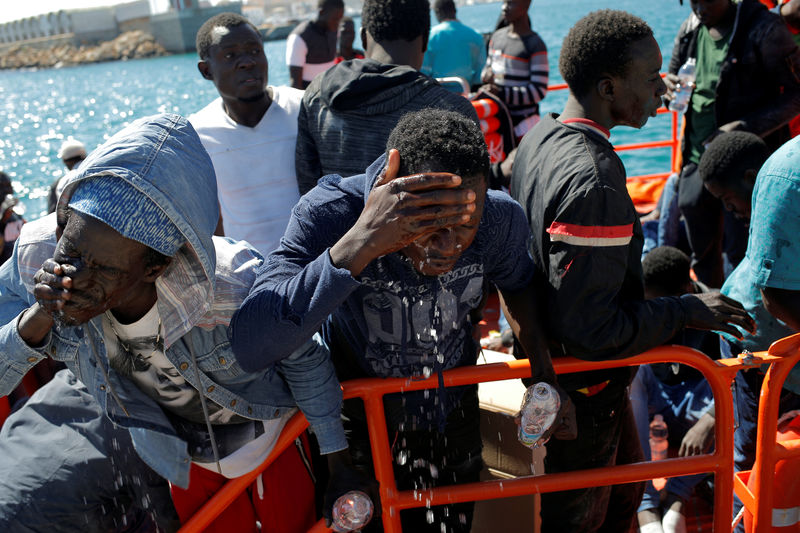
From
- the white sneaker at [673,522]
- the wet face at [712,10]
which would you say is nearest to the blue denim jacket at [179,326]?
the white sneaker at [673,522]

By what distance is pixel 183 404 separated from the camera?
7.43 feet

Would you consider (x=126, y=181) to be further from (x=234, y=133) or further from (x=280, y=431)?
(x=234, y=133)

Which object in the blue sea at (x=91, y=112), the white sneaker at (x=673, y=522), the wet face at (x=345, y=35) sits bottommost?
the blue sea at (x=91, y=112)

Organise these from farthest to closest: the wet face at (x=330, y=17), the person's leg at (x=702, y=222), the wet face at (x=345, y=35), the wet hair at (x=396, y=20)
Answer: the wet face at (x=345, y=35)
the wet face at (x=330, y=17)
the person's leg at (x=702, y=222)
the wet hair at (x=396, y=20)

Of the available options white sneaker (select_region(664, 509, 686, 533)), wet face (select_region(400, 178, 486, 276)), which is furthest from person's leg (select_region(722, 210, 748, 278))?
wet face (select_region(400, 178, 486, 276))

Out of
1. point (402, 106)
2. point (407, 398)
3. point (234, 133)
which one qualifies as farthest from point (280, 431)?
point (234, 133)

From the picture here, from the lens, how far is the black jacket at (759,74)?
4520 mm

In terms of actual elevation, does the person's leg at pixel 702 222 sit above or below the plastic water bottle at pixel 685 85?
below

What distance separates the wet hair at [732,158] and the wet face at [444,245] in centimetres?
230

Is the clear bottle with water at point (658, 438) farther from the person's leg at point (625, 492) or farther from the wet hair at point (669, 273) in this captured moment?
the person's leg at point (625, 492)

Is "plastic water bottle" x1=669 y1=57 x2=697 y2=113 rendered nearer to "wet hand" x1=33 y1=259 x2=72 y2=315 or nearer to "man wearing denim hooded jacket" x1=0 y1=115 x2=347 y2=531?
"man wearing denim hooded jacket" x1=0 y1=115 x2=347 y2=531

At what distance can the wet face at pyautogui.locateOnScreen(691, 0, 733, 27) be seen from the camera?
185 inches

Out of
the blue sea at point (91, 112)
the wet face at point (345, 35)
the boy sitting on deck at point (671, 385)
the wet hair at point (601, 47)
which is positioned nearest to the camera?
the wet hair at point (601, 47)

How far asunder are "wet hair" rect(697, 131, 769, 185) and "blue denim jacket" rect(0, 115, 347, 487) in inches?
103
